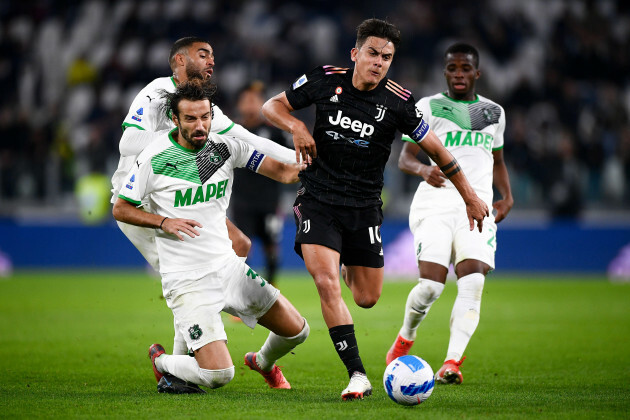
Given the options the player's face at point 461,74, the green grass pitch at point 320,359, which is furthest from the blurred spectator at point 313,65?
the player's face at point 461,74

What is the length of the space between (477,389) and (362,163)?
1.83 m

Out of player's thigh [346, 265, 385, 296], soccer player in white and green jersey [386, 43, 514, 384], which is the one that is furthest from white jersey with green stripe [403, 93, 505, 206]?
player's thigh [346, 265, 385, 296]

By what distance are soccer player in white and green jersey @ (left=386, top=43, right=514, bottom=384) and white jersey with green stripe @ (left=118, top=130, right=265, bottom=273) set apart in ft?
6.03

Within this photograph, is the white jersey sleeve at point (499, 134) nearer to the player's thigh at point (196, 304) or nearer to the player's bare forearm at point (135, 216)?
the player's thigh at point (196, 304)

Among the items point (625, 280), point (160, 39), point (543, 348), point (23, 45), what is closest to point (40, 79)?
Result: point (23, 45)

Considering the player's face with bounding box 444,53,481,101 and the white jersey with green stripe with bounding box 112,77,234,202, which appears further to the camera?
the player's face with bounding box 444,53,481,101

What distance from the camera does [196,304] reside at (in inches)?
238

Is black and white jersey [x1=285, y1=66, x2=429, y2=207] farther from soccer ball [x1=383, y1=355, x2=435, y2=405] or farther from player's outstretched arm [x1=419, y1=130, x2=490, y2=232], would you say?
soccer ball [x1=383, y1=355, x2=435, y2=405]

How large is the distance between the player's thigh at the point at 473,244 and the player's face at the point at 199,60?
2.42 m

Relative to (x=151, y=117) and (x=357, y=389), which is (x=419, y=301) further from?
(x=151, y=117)

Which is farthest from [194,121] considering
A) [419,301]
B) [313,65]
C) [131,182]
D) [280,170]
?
[313,65]

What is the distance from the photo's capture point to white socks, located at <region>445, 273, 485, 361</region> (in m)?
6.80

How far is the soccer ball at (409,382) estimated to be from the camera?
215 inches

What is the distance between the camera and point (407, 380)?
5453mm
